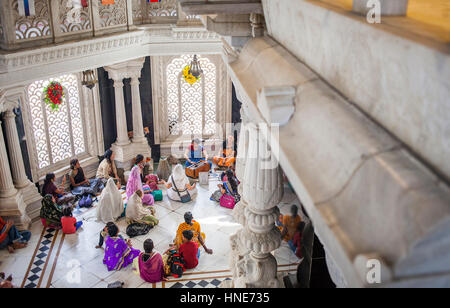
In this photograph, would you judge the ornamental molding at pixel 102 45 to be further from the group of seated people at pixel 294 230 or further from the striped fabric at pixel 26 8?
the group of seated people at pixel 294 230

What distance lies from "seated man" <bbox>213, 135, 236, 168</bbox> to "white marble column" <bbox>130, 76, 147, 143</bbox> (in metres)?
1.93

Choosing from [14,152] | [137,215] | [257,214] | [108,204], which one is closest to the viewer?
[257,214]

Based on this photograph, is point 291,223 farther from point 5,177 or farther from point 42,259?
point 5,177

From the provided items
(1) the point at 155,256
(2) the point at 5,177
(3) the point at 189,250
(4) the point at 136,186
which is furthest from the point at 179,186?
(2) the point at 5,177

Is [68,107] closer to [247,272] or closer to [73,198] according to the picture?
[73,198]

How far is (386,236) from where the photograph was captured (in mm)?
1328

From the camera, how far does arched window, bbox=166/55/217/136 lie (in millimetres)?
11133

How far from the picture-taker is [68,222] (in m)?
7.89

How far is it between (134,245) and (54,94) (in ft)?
12.7

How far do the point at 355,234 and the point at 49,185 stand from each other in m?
7.91

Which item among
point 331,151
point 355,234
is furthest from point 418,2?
point 355,234

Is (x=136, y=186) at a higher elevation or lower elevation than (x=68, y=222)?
higher

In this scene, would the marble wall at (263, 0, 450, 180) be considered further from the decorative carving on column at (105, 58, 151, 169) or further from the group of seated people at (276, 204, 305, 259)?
the decorative carving on column at (105, 58, 151, 169)

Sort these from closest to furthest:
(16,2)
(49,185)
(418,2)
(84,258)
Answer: (418,2), (16,2), (84,258), (49,185)
